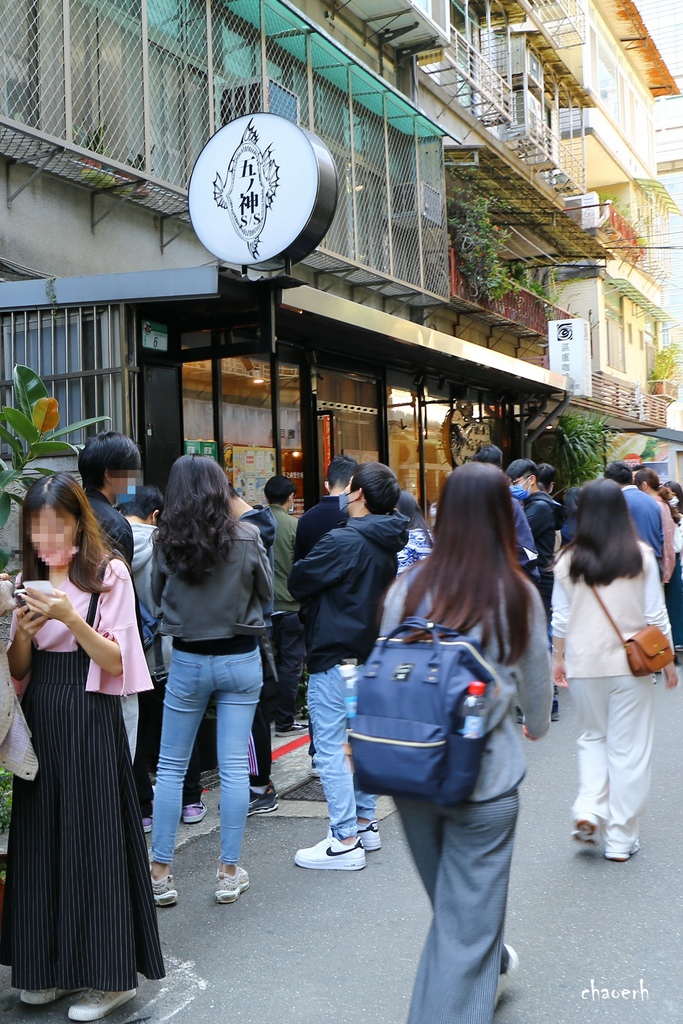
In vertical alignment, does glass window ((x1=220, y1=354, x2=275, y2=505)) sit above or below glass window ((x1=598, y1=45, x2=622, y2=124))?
below

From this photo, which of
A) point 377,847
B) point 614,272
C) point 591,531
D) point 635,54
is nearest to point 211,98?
point 591,531

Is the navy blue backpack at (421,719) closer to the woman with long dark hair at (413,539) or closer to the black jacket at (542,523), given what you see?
the woman with long dark hair at (413,539)

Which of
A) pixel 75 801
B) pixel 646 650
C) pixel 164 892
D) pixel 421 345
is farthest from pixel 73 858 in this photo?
pixel 421 345

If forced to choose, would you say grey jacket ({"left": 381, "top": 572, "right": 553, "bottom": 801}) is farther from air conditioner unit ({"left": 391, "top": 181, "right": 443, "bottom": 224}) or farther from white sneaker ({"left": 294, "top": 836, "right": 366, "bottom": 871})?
air conditioner unit ({"left": 391, "top": 181, "right": 443, "bottom": 224})

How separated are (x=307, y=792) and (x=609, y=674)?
2.26m

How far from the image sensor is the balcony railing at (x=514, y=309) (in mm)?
15422

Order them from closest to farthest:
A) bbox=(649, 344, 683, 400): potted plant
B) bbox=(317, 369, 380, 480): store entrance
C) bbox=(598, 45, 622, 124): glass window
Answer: bbox=(317, 369, 380, 480): store entrance, bbox=(598, 45, 622, 124): glass window, bbox=(649, 344, 683, 400): potted plant

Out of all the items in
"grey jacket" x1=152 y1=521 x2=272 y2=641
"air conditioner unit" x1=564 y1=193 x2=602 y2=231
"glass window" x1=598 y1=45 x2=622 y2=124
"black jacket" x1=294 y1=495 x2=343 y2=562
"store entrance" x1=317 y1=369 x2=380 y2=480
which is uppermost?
"glass window" x1=598 y1=45 x2=622 y2=124

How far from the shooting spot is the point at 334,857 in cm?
499

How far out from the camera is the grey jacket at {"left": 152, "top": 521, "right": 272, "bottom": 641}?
436cm

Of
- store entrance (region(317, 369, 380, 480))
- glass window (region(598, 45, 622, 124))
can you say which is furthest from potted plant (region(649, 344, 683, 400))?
store entrance (region(317, 369, 380, 480))

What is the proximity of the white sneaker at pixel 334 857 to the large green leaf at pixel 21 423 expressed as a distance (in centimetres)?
257

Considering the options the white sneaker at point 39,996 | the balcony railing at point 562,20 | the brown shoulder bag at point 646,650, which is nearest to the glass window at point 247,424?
the brown shoulder bag at point 646,650

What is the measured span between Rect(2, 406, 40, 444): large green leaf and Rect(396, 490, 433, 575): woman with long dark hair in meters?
2.28
